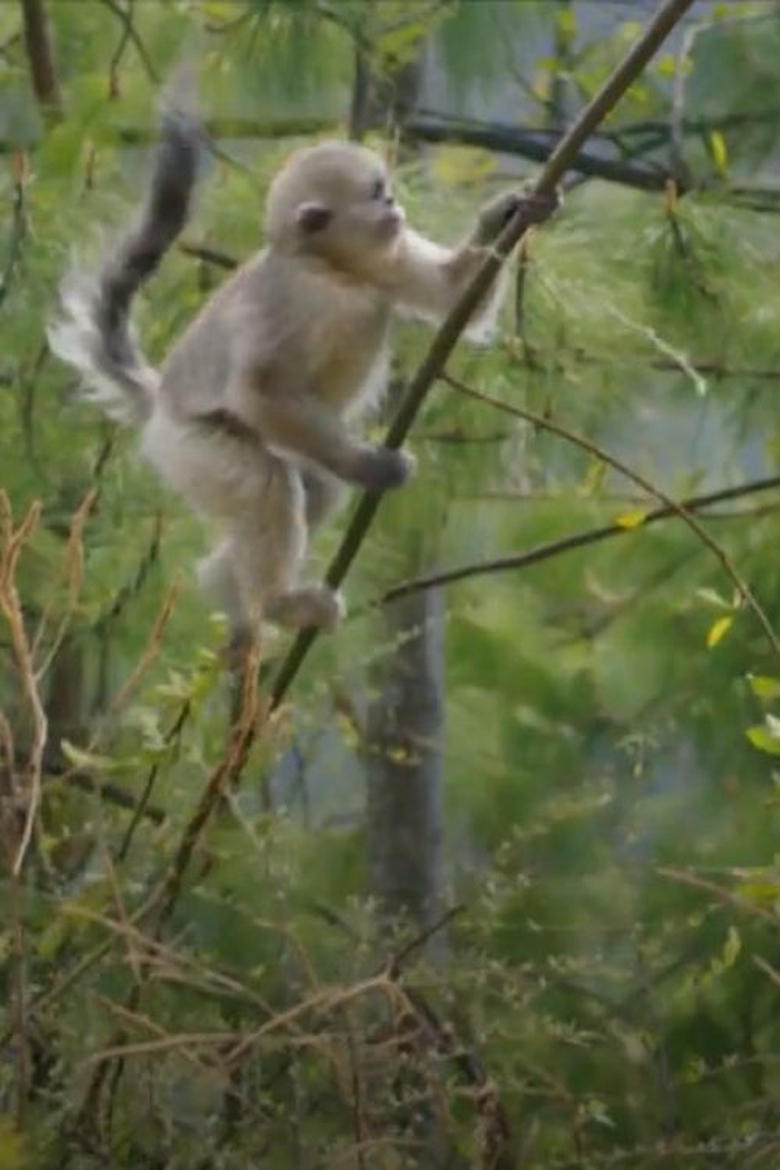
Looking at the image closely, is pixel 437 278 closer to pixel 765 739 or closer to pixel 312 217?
pixel 312 217

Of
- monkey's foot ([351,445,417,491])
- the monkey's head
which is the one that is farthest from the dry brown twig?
the monkey's head

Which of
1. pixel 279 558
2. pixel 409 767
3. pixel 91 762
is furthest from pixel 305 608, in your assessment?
pixel 409 767

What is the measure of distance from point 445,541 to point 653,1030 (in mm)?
622

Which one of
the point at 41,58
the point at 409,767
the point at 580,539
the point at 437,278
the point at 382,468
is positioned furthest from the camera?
the point at 409,767

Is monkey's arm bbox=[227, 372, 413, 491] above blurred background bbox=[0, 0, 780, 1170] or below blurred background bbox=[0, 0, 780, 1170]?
above

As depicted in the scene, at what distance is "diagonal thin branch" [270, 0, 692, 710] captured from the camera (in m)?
1.14

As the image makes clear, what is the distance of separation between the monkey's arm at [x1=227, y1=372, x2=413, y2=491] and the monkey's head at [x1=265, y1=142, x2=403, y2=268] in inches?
3.7

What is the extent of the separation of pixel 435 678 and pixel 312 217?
2.59ft

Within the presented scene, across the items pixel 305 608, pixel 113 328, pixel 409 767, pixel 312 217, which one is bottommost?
pixel 409 767

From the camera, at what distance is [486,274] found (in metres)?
1.21

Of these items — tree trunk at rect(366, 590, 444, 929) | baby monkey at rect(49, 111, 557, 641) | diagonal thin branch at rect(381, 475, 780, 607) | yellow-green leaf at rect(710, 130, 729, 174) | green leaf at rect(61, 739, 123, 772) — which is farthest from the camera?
tree trunk at rect(366, 590, 444, 929)

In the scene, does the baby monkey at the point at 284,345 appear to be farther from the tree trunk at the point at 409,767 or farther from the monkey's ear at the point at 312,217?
the tree trunk at the point at 409,767

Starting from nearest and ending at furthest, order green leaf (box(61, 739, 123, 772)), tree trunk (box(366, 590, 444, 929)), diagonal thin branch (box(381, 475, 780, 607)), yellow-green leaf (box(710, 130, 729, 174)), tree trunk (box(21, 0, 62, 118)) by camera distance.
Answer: green leaf (box(61, 739, 123, 772))
diagonal thin branch (box(381, 475, 780, 607))
yellow-green leaf (box(710, 130, 729, 174))
tree trunk (box(21, 0, 62, 118))
tree trunk (box(366, 590, 444, 929))

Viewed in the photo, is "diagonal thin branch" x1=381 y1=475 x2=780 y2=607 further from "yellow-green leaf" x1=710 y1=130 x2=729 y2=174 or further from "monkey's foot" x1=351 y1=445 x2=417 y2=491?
"yellow-green leaf" x1=710 y1=130 x2=729 y2=174
